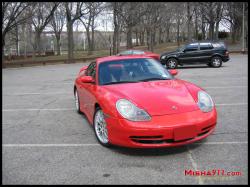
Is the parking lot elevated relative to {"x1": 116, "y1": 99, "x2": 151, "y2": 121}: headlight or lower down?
lower down

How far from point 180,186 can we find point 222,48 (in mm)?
17527

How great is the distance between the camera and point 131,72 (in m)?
5.88

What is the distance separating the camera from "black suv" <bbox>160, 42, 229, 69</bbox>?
1973 cm

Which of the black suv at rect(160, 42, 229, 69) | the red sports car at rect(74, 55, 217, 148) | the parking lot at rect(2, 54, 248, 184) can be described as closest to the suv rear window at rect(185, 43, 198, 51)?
the black suv at rect(160, 42, 229, 69)

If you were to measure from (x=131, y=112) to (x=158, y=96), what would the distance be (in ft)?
1.75

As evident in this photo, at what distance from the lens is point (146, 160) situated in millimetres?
4324

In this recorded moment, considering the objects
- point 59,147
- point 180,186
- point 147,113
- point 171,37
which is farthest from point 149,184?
point 171,37

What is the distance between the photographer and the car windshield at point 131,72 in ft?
18.8

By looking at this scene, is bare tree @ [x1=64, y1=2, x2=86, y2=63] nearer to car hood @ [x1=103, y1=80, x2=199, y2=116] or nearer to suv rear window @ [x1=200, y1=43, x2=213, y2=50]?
suv rear window @ [x1=200, y1=43, x2=213, y2=50]

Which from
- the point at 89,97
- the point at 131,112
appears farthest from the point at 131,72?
the point at 131,112

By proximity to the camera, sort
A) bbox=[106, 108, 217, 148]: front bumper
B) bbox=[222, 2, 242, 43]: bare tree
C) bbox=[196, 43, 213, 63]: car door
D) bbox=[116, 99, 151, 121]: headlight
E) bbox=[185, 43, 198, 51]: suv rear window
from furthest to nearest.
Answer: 1. bbox=[222, 2, 242, 43]: bare tree
2. bbox=[185, 43, 198, 51]: suv rear window
3. bbox=[196, 43, 213, 63]: car door
4. bbox=[116, 99, 151, 121]: headlight
5. bbox=[106, 108, 217, 148]: front bumper

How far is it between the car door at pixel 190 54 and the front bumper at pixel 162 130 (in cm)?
1597

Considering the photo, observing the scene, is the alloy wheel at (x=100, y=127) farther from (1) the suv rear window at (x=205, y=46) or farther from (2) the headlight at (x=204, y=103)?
(1) the suv rear window at (x=205, y=46)

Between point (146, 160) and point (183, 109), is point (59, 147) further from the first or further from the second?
point (183, 109)
